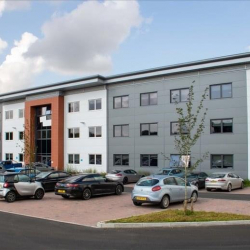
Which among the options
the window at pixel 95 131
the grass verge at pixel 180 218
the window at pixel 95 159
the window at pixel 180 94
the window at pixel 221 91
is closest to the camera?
the grass verge at pixel 180 218

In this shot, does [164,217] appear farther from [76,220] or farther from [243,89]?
[243,89]

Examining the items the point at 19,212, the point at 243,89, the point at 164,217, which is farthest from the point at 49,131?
the point at 164,217

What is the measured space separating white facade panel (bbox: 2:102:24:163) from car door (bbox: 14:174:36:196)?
96.6 ft

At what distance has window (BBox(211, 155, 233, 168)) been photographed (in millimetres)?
29328

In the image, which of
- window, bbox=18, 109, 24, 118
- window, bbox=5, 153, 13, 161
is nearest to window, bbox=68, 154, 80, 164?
window, bbox=18, 109, 24, 118

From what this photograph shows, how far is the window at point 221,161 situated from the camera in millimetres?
29328

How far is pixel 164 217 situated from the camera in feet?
41.2

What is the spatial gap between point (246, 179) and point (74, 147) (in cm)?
1998

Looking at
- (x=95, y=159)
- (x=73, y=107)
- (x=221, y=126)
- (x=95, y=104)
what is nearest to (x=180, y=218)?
(x=221, y=126)

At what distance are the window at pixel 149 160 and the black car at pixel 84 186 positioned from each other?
13054 millimetres

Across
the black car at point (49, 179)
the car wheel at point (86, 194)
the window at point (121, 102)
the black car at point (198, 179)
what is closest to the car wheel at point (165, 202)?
the car wheel at point (86, 194)

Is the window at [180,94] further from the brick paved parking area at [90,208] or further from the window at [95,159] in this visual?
the brick paved parking area at [90,208]

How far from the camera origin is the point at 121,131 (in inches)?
1437

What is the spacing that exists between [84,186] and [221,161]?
1455cm
